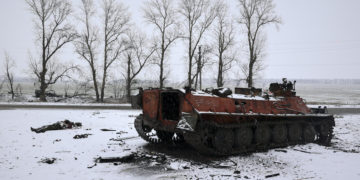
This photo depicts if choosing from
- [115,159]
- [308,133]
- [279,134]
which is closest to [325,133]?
[308,133]

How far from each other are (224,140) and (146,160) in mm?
2458

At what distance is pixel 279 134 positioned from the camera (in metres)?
11.2

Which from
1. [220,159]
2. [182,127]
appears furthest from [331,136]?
[182,127]

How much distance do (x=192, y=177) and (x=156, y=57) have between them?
2826 centimetres

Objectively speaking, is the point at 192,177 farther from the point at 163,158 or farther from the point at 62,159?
the point at 62,159

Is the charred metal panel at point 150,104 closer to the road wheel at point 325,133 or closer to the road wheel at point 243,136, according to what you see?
the road wheel at point 243,136

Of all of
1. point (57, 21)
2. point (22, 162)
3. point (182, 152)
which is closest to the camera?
point (22, 162)

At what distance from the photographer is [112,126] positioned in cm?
1485

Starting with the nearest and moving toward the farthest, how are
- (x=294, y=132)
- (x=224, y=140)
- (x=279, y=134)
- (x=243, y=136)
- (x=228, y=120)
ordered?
(x=224, y=140), (x=228, y=120), (x=243, y=136), (x=279, y=134), (x=294, y=132)

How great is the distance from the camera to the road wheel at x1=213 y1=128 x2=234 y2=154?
892 cm

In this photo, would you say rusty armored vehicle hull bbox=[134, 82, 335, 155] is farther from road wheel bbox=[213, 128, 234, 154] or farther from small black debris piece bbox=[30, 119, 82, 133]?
small black debris piece bbox=[30, 119, 82, 133]

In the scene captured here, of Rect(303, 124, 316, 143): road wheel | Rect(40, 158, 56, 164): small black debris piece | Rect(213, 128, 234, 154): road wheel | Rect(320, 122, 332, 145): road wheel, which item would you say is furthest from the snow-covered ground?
Rect(303, 124, 316, 143): road wheel

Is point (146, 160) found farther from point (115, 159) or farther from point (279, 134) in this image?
point (279, 134)

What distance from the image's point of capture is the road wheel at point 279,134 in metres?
11.0
